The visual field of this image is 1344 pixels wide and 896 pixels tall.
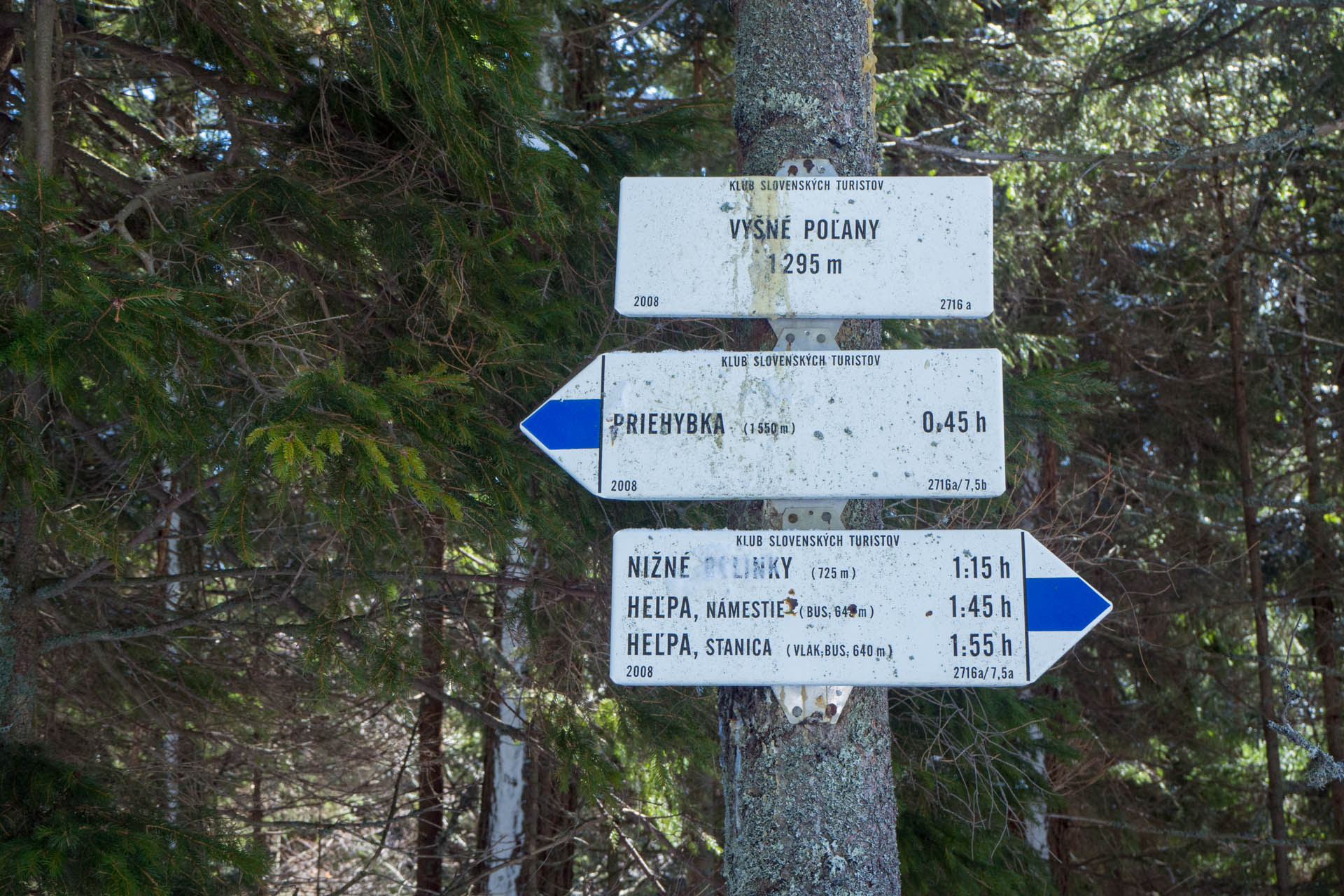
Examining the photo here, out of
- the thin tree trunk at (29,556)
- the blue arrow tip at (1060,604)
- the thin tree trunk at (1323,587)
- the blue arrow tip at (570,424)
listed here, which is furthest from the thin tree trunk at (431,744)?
the thin tree trunk at (1323,587)

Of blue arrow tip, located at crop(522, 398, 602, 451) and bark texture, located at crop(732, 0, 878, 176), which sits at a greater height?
bark texture, located at crop(732, 0, 878, 176)

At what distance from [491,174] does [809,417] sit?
206cm

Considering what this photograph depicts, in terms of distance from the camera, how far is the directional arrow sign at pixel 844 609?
202 cm

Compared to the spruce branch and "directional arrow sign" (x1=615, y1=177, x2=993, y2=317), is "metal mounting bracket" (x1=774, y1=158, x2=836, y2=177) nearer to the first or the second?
"directional arrow sign" (x1=615, y1=177, x2=993, y2=317)

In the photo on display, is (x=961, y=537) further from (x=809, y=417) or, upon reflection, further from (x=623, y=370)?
(x=623, y=370)

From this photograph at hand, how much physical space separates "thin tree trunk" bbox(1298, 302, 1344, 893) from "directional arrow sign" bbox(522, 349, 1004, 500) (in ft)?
25.2

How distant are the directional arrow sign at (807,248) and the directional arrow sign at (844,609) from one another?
1.63ft

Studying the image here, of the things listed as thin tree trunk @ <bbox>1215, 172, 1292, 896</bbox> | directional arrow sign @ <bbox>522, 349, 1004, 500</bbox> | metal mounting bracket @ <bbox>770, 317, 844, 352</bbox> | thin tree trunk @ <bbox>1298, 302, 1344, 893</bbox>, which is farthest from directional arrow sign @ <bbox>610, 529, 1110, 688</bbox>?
thin tree trunk @ <bbox>1298, 302, 1344, 893</bbox>

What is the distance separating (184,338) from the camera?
8.79 feet

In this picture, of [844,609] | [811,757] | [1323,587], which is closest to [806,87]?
[844,609]

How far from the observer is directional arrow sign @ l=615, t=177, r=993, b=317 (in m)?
2.17

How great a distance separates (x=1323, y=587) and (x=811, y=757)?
8.44 metres

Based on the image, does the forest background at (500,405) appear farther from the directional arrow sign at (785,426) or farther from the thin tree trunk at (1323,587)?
the directional arrow sign at (785,426)

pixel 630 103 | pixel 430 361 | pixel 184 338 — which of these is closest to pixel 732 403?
pixel 184 338
